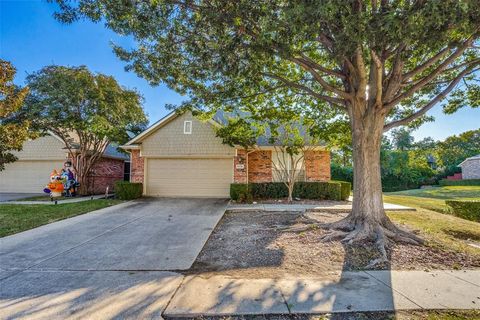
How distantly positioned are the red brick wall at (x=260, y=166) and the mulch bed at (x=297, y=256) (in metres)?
7.87

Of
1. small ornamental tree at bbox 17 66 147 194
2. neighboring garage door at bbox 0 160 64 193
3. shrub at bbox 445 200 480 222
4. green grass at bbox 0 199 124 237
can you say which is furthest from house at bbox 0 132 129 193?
shrub at bbox 445 200 480 222

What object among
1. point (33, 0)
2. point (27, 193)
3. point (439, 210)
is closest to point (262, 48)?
point (33, 0)

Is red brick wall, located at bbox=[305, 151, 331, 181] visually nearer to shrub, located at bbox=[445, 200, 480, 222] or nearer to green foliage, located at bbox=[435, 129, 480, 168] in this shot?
shrub, located at bbox=[445, 200, 480, 222]

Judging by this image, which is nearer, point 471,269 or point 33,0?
point 471,269

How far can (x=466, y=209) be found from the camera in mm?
10453

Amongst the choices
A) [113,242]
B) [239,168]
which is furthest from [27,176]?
[113,242]

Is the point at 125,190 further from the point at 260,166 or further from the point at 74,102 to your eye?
the point at 260,166

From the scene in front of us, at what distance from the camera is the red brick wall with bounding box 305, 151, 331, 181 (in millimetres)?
14766

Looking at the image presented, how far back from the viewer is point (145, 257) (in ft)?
16.8

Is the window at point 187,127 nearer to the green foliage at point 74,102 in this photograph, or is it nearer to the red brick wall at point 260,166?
the green foliage at point 74,102

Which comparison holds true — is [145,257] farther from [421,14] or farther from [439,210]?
[439,210]

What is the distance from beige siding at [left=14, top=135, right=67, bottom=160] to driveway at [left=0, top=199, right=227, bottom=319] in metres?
10.8

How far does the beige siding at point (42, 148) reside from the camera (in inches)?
666

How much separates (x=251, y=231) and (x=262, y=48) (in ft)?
15.5
